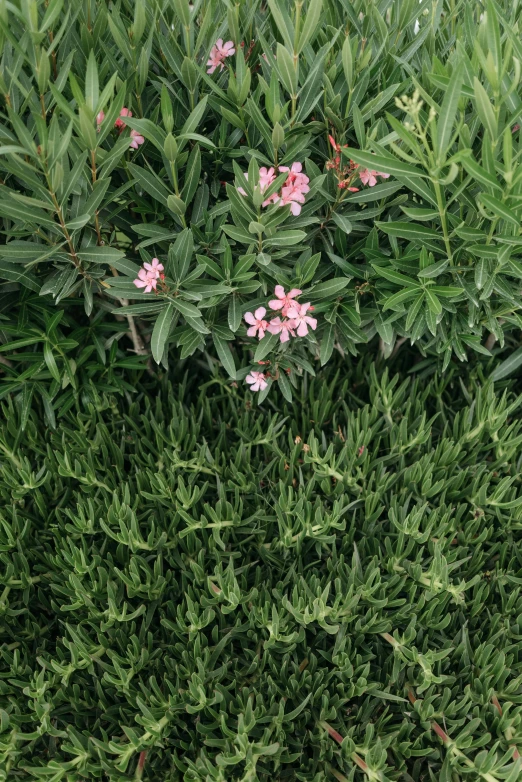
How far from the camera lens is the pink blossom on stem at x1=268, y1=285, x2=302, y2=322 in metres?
1.57

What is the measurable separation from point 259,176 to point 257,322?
369mm

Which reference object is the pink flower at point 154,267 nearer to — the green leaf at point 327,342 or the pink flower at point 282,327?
the pink flower at point 282,327

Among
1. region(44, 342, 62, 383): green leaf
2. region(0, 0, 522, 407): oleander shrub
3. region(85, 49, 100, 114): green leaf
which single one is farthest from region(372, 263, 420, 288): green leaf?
region(44, 342, 62, 383): green leaf

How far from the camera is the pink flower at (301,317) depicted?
5.16 feet

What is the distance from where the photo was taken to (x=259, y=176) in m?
1.42

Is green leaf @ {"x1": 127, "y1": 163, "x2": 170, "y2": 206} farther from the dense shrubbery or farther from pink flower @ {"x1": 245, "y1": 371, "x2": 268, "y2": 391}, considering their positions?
pink flower @ {"x1": 245, "y1": 371, "x2": 268, "y2": 391}

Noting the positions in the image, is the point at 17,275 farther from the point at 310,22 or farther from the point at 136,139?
the point at 310,22

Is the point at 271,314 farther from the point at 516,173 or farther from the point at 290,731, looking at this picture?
the point at 290,731

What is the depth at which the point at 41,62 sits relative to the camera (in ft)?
4.21

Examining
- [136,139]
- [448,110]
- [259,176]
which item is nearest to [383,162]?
[448,110]

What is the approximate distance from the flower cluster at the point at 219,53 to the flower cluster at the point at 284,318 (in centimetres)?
57

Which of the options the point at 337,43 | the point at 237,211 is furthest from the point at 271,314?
the point at 337,43

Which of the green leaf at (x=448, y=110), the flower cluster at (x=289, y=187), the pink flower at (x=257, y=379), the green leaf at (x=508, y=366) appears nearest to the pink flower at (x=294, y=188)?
the flower cluster at (x=289, y=187)

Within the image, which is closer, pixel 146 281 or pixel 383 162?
pixel 383 162
